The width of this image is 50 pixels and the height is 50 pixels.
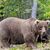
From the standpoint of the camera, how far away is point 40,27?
669 cm

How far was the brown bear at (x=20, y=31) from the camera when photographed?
679 cm

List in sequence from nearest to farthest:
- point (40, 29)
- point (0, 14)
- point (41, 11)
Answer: point (40, 29), point (41, 11), point (0, 14)

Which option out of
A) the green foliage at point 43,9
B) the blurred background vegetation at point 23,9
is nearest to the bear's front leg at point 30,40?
the green foliage at point 43,9

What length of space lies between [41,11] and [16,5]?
3.39ft

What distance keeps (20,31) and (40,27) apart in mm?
623

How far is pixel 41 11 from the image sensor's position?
9.91m

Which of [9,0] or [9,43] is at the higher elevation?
[9,0]

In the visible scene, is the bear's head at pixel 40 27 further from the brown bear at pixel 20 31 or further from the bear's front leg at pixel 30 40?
the bear's front leg at pixel 30 40

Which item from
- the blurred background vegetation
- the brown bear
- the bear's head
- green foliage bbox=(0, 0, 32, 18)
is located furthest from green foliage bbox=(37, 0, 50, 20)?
the bear's head

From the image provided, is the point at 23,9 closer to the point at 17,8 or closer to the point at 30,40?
the point at 17,8

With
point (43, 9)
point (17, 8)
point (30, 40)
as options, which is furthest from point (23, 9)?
point (30, 40)

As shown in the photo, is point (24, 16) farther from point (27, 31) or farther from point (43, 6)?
point (27, 31)

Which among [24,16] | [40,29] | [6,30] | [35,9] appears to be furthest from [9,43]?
[24,16]

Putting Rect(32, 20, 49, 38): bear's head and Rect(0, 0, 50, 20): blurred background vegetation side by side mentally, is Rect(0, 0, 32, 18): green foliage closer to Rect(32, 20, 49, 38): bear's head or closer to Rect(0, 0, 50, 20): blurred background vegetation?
Rect(0, 0, 50, 20): blurred background vegetation
